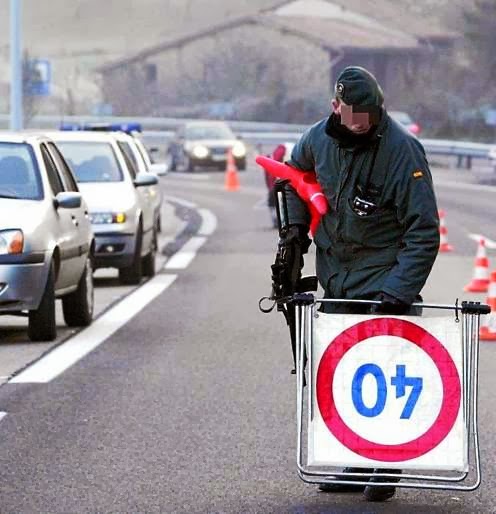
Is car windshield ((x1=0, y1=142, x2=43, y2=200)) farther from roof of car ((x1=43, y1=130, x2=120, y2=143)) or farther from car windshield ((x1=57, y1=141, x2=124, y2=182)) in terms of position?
car windshield ((x1=57, y1=141, x2=124, y2=182))

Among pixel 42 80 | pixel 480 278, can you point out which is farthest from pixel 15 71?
pixel 480 278

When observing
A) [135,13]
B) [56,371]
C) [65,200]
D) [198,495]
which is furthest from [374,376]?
[135,13]

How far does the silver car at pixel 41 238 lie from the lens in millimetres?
13055

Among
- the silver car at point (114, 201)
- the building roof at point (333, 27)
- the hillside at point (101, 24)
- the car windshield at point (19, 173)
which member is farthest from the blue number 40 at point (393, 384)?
the hillside at point (101, 24)

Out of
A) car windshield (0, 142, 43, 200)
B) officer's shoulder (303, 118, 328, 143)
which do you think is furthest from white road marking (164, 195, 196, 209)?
officer's shoulder (303, 118, 328, 143)

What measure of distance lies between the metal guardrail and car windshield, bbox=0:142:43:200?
1456 inches

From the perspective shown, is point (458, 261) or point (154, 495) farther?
point (458, 261)

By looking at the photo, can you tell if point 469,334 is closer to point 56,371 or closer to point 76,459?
point 76,459

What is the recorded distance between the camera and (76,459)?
841 cm

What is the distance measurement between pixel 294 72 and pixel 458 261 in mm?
73821

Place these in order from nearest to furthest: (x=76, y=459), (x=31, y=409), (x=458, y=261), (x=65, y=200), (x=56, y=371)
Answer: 1. (x=76, y=459)
2. (x=31, y=409)
3. (x=56, y=371)
4. (x=65, y=200)
5. (x=458, y=261)

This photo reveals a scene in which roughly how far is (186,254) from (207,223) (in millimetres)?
8159

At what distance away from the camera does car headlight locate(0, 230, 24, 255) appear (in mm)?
13062

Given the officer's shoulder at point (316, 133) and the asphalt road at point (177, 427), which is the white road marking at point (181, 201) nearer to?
the asphalt road at point (177, 427)
